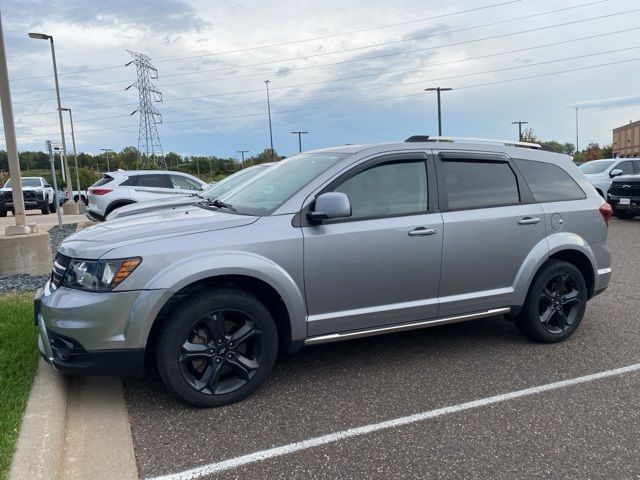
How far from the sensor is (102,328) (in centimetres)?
320

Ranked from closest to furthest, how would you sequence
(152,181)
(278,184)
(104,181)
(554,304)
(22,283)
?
1. (278,184)
2. (554,304)
3. (22,283)
4. (104,181)
5. (152,181)

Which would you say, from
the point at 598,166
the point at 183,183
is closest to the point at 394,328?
the point at 183,183

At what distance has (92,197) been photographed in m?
13.0

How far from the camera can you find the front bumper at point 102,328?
3195mm

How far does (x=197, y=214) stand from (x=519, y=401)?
262cm

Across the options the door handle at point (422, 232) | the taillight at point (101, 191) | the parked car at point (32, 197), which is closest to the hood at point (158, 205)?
the door handle at point (422, 232)

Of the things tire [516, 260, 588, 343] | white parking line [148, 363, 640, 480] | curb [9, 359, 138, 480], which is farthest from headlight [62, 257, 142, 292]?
tire [516, 260, 588, 343]

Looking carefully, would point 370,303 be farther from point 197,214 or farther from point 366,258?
point 197,214

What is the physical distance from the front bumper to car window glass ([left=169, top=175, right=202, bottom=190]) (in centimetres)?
1035

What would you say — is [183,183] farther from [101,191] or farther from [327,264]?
[327,264]

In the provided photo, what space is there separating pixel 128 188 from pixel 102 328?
10.4 meters

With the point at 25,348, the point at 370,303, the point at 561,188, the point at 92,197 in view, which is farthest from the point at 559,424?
the point at 92,197

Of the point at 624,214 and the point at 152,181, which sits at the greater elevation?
the point at 152,181

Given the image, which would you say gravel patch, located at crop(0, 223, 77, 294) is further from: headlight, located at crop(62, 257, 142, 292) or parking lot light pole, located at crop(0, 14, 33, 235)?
headlight, located at crop(62, 257, 142, 292)
